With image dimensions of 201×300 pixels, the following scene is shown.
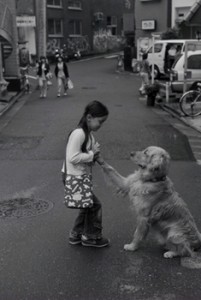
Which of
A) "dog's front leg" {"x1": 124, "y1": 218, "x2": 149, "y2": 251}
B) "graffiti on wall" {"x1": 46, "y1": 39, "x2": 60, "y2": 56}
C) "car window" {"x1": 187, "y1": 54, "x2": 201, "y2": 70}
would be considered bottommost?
"dog's front leg" {"x1": 124, "y1": 218, "x2": 149, "y2": 251}

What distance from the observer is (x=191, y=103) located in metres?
14.7

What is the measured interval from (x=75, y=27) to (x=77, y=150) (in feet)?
154

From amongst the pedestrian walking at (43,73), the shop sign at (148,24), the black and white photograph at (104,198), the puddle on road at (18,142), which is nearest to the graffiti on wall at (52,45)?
the shop sign at (148,24)

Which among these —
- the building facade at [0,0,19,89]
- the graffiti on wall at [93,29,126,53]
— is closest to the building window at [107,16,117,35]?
the graffiti on wall at [93,29,126,53]

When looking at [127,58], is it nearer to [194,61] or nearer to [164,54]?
[164,54]

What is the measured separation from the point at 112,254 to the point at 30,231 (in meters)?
1.20

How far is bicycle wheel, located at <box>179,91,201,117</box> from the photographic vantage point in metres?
14.6

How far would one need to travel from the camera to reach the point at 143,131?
12930mm

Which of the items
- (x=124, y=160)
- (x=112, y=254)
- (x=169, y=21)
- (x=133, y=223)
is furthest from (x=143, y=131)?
(x=169, y=21)

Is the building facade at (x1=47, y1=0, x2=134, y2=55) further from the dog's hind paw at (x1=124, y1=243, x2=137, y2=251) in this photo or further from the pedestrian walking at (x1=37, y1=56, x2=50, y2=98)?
the dog's hind paw at (x1=124, y1=243, x2=137, y2=251)

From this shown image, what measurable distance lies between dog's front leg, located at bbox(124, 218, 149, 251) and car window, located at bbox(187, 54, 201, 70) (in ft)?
46.8

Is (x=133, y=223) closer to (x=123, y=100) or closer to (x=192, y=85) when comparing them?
(x=192, y=85)

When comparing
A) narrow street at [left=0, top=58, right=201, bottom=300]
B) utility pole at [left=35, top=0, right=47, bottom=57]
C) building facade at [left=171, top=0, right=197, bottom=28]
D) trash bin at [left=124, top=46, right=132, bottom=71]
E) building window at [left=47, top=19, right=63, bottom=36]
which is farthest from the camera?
building window at [left=47, top=19, right=63, bottom=36]

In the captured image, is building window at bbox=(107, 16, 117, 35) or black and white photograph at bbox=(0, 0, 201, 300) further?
building window at bbox=(107, 16, 117, 35)
